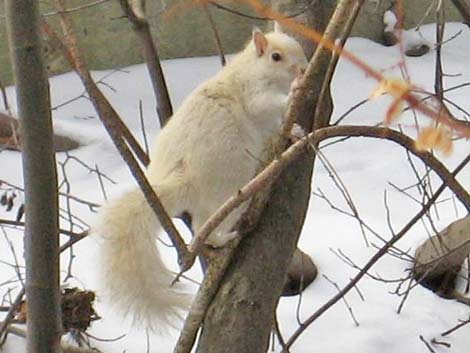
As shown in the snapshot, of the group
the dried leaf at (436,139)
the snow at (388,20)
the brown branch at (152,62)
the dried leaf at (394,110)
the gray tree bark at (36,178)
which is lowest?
the dried leaf at (436,139)

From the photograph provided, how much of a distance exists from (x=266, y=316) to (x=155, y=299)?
0.18 m

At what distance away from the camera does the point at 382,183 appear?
327cm

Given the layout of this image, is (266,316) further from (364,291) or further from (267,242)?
(364,291)

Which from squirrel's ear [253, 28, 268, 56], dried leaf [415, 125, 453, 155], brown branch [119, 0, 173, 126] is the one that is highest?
squirrel's ear [253, 28, 268, 56]

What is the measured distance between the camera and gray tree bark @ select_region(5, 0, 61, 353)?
2.59ft

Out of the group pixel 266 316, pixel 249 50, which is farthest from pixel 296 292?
pixel 266 316

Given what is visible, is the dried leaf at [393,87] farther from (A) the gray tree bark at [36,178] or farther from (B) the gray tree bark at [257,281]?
(B) the gray tree bark at [257,281]

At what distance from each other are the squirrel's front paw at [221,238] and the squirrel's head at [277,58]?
1.13 feet

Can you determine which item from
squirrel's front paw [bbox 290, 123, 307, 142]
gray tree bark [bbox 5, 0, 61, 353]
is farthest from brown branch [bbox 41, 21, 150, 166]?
squirrel's front paw [bbox 290, 123, 307, 142]

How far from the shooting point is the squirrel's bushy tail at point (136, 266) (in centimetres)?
160

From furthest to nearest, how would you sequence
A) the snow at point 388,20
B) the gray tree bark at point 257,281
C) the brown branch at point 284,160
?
the snow at point 388,20
the gray tree bark at point 257,281
the brown branch at point 284,160

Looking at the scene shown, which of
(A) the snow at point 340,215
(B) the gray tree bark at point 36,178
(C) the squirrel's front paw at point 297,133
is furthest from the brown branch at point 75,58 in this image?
(A) the snow at point 340,215

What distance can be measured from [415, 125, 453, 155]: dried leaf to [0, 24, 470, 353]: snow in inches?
63.6

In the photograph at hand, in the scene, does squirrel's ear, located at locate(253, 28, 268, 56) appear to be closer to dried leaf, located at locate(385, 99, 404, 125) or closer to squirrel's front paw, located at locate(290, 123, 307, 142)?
squirrel's front paw, located at locate(290, 123, 307, 142)
